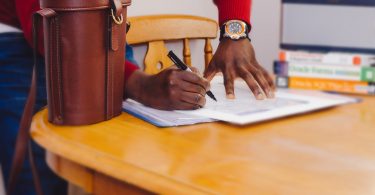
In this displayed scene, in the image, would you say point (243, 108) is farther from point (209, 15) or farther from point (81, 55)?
point (209, 15)

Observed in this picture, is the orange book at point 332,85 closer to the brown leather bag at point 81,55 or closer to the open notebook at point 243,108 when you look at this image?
the open notebook at point 243,108

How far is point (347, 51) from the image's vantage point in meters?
0.89

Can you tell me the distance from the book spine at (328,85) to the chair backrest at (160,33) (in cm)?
57

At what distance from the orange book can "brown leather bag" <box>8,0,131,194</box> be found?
1.10 ft

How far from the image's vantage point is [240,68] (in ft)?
3.27

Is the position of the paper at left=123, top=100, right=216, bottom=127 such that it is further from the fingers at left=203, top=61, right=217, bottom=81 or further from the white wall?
the white wall

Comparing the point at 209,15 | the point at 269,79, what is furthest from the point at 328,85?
the point at 209,15

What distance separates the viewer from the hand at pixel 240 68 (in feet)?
3.19

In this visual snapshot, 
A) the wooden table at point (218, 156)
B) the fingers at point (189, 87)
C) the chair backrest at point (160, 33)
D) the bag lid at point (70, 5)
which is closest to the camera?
the wooden table at point (218, 156)

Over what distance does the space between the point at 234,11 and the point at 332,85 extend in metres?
0.30

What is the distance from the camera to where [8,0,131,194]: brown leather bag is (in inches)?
29.6

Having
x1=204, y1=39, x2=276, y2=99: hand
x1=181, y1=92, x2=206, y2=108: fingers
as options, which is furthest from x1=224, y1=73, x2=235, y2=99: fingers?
x1=181, y1=92, x2=206, y2=108: fingers

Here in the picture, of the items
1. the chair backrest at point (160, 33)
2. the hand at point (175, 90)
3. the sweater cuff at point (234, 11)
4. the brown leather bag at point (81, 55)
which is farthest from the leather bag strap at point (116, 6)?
the chair backrest at point (160, 33)

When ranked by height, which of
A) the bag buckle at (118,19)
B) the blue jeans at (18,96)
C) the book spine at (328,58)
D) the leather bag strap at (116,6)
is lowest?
the blue jeans at (18,96)
